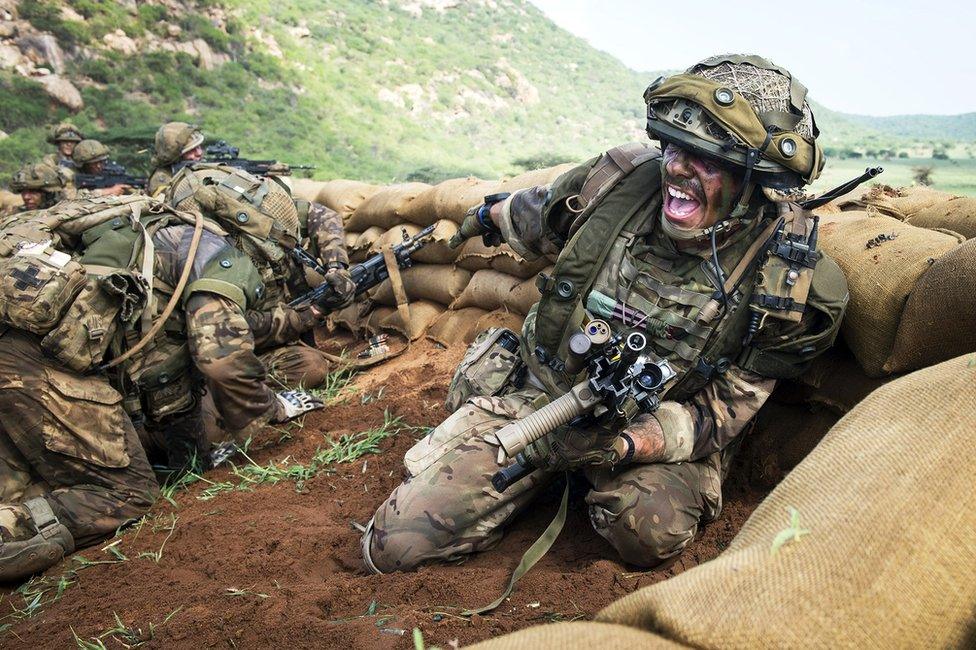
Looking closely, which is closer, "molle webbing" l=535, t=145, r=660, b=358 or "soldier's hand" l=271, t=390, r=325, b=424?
"molle webbing" l=535, t=145, r=660, b=358

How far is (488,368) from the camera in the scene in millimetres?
3182

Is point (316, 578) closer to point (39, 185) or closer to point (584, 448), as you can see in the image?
point (584, 448)

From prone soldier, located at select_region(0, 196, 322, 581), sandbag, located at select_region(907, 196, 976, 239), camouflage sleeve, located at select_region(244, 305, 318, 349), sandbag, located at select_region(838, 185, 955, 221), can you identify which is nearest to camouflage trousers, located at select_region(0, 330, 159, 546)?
prone soldier, located at select_region(0, 196, 322, 581)

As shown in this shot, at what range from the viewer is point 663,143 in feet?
8.78

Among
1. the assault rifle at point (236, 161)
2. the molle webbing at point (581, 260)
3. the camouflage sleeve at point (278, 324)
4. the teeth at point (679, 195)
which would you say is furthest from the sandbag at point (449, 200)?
the teeth at point (679, 195)

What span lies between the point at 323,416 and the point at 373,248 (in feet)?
6.48

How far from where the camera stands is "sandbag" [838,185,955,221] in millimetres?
3229

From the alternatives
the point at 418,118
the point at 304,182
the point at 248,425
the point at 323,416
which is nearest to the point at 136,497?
the point at 248,425

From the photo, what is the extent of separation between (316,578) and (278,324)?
2.70 m

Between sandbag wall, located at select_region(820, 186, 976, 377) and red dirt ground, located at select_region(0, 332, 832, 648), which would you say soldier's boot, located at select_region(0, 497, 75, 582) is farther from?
sandbag wall, located at select_region(820, 186, 976, 377)

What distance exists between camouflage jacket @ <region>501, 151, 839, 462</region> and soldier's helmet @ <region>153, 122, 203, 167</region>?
167 inches

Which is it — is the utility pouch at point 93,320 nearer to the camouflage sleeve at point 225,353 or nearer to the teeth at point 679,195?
the camouflage sleeve at point 225,353

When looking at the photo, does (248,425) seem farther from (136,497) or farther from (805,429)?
(805,429)

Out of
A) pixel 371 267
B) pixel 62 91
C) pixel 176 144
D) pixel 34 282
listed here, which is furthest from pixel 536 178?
pixel 62 91
